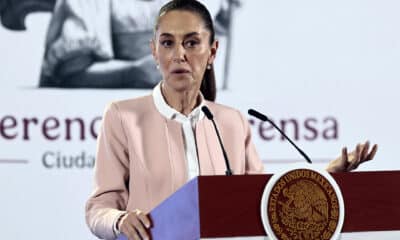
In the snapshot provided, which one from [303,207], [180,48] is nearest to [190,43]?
[180,48]

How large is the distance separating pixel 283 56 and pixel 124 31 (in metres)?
0.57

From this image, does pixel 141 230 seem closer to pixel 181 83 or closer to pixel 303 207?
pixel 303 207

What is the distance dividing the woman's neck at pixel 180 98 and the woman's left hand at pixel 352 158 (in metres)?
0.42

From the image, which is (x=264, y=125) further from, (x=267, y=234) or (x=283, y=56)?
(x=267, y=234)

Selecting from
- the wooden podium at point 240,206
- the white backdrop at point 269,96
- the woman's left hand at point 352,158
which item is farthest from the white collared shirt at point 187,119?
the white backdrop at point 269,96

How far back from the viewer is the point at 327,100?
3551 millimetres

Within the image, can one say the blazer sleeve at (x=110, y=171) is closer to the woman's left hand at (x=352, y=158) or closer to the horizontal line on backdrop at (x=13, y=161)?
the woman's left hand at (x=352, y=158)

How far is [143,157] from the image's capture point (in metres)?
2.41

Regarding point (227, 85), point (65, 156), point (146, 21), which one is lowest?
point (65, 156)

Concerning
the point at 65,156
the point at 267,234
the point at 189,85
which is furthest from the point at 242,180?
the point at 65,156

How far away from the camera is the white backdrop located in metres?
3.35

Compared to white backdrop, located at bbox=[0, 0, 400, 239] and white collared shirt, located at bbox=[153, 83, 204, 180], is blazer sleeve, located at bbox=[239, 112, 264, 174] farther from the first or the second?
white backdrop, located at bbox=[0, 0, 400, 239]

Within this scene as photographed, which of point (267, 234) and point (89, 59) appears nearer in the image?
point (267, 234)

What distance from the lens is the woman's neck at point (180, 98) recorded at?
8.22 ft
